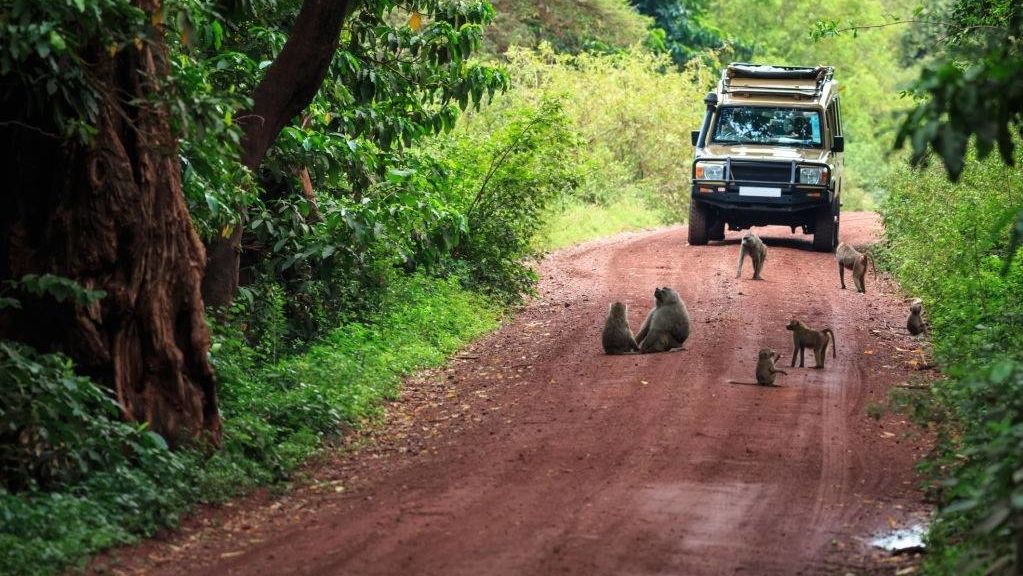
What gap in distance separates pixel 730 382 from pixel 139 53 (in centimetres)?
629

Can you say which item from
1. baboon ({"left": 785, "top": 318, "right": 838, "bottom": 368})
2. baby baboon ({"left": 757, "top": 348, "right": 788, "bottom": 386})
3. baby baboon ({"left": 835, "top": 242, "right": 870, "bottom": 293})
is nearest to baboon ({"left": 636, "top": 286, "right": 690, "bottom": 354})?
baboon ({"left": 785, "top": 318, "right": 838, "bottom": 368})

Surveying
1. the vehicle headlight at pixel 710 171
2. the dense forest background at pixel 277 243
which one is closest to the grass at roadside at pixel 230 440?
the dense forest background at pixel 277 243

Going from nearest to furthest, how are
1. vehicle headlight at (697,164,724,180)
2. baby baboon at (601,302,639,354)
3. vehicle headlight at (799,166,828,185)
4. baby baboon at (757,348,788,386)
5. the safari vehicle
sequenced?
baby baboon at (757,348,788,386) → baby baboon at (601,302,639,354) → vehicle headlight at (799,166,828,185) → the safari vehicle → vehicle headlight at (697,164,724,180)

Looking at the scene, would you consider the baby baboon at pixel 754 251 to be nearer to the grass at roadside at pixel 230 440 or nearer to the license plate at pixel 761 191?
the license plate at pixel 761 191

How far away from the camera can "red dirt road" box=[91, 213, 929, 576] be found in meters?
7.83

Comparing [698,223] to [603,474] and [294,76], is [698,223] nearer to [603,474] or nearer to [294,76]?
[294,76]

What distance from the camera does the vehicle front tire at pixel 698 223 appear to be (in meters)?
23.9

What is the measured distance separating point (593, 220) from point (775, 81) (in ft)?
25.2

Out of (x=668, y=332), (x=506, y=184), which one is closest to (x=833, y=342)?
(x=668, y=332)

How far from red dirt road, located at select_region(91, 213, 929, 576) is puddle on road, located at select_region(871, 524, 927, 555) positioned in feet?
0.39

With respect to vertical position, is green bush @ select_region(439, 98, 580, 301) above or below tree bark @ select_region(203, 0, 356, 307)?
below

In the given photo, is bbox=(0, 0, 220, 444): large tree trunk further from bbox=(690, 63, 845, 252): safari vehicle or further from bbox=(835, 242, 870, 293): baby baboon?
bbox=(690, 63, 845, 252): safari vehicle

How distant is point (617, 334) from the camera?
14500mm

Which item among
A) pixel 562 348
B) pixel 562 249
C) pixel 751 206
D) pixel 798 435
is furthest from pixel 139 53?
pixel 562 249
